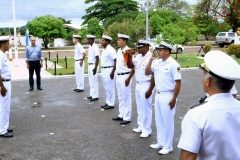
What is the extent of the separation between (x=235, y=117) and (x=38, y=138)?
452 cm

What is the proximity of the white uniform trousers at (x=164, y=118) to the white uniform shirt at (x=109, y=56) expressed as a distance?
2904 mm

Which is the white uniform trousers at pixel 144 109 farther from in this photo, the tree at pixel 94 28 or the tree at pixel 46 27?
the tree at pixel 94 28

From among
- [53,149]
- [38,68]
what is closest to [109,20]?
[38,68]

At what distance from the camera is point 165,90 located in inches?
185

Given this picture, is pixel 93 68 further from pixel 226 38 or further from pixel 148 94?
pixel 226 38

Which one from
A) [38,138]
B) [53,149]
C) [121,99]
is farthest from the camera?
[121,99]

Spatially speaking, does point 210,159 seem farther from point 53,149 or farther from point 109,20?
point 109,20

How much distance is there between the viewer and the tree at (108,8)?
42.8 meters

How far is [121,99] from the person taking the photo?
6621 millimetres

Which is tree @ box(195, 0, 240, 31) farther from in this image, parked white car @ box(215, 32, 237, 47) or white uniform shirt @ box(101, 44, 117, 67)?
parked white car @ box(215, 32, 237, 47)

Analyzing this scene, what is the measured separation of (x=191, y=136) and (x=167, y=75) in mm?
2896

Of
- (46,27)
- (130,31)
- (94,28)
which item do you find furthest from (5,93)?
(94,28)

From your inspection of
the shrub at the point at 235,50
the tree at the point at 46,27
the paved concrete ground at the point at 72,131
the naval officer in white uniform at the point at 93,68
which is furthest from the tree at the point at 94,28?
the naval officer in white uniform at the point at 93,68

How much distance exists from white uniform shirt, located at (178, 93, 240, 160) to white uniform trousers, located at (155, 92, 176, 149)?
2.77m
